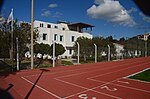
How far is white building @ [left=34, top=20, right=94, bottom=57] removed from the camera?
133 ft

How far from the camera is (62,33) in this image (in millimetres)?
43938

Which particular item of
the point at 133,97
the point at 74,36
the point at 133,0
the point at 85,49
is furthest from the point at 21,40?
the point at 74,36

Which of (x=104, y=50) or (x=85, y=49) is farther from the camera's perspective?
(x=104, y=50)

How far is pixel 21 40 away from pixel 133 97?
51.2ft

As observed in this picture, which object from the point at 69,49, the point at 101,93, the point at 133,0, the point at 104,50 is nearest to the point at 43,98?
the point at 101,93

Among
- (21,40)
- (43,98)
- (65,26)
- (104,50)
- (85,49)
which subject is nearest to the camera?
(43,98)

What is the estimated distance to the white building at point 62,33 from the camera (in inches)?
1592

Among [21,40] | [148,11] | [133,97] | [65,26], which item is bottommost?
[133,97]

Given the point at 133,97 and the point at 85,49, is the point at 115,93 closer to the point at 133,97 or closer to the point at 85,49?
the point at 133,97

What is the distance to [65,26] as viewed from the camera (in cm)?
5147

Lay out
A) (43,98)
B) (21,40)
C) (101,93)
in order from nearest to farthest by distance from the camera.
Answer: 1. (43,98)
2. (101,93)
3. (21,40)

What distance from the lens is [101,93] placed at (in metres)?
9.60

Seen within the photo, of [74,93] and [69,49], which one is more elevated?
[69,49]

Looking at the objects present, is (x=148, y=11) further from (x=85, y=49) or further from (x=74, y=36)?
(x=74, y=36)
